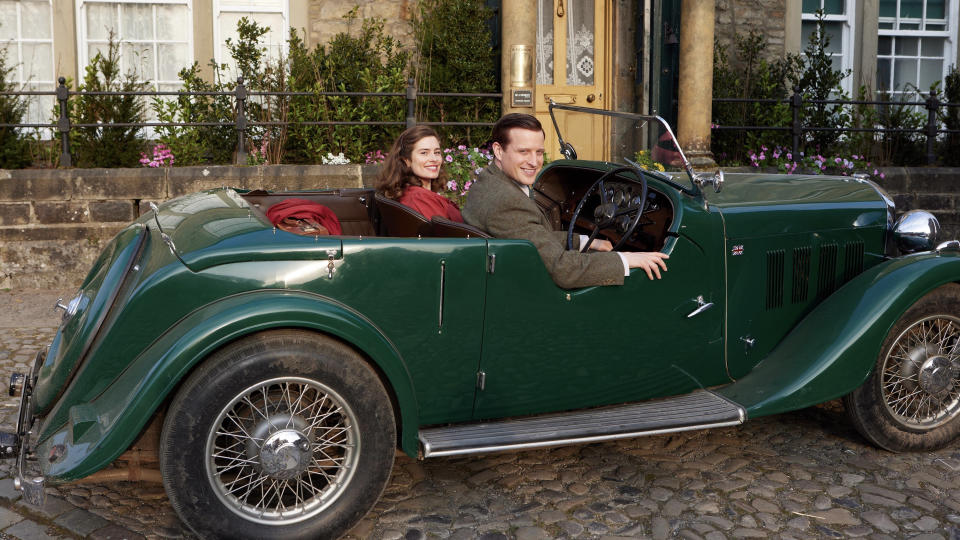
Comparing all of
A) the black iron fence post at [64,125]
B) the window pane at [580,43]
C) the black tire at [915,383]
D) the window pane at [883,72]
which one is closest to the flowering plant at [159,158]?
the black iron fence post at [64,125]

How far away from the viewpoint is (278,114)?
935 cm

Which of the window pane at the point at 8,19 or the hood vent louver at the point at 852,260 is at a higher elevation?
the window pane at the point at 8,19

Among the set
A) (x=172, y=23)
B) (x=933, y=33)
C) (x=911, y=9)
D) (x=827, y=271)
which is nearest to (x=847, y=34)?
(x=911, y=9)

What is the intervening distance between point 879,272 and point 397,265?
224cm

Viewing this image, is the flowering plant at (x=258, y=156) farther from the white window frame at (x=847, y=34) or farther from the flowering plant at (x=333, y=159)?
the white window frame at (x=847, y=34)

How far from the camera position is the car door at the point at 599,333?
11.2ft

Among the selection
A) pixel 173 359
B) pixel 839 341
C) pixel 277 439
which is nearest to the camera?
pixel 173 359

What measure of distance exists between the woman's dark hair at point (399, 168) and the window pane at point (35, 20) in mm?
7730

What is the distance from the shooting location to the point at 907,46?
483 inches

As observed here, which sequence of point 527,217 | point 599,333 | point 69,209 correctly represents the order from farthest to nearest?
point 69,209, point 527,217, point 599,333

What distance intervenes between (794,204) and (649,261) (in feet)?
3.19

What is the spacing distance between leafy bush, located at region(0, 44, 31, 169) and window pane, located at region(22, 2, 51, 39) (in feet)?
4.96

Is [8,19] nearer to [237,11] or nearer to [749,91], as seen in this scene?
[237,11]

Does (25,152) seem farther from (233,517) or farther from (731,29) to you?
(731,29)
